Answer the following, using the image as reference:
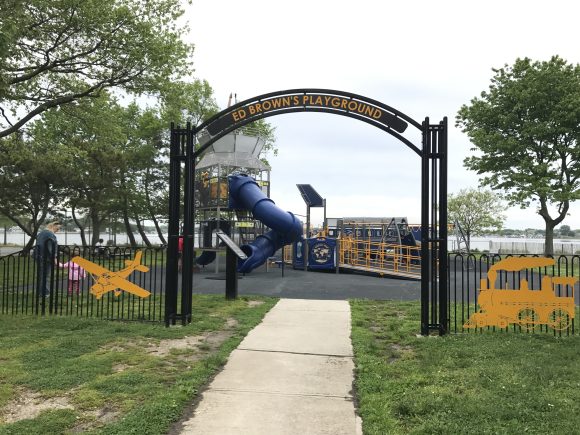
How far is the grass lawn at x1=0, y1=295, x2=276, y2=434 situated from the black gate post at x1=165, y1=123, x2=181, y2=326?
427mm

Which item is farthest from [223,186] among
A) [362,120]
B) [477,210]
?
[477,210]

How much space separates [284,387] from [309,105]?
16.0 ft

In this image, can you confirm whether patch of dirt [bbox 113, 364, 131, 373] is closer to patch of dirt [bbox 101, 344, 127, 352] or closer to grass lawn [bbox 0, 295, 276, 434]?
grass lawn [bbox 0, 295, 276, 434]

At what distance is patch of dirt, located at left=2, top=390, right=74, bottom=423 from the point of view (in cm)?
399

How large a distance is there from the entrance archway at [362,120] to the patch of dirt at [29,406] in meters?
3.45

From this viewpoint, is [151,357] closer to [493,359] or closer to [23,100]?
[493,359]

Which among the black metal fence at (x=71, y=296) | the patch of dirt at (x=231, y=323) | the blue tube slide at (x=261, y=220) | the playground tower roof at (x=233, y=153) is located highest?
the playground tower roof at (x=233, y=153)

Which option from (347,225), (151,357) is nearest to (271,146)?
(347,225)

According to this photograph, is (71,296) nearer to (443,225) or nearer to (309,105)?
(309,105)

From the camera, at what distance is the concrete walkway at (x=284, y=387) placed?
3.85 m

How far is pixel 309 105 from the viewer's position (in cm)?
794

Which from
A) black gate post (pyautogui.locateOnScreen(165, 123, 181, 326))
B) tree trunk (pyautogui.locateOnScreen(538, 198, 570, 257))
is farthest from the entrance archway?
tree trunk (pyautogui.locateOnScreen(538, 198, 570, 257))

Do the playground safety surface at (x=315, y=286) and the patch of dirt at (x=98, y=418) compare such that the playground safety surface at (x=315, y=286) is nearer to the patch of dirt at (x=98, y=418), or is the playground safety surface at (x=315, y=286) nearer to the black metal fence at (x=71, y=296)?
the black metal fence at (x=71, y=296)

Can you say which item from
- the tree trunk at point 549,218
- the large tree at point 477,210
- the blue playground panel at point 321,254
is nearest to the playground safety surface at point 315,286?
the blue playground panel at point 321,254
